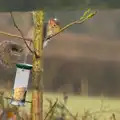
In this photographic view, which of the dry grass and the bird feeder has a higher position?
the bird feeder

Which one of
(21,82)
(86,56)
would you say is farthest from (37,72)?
(86,56)

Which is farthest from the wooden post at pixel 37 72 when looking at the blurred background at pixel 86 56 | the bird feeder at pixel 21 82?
the blurred background at pixel 86 56

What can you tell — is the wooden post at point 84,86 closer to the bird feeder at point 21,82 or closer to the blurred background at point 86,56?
the blurred background at point 86,56

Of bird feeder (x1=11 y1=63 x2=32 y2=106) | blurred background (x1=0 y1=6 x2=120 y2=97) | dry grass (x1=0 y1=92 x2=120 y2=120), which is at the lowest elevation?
dry grass (x1=0 y1=92 x2=120 y2=120)

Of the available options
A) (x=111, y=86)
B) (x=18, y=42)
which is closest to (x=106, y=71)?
(x=111, y=86)

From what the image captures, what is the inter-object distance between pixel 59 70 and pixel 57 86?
0.08 meters

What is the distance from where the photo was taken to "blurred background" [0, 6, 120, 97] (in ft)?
4.55

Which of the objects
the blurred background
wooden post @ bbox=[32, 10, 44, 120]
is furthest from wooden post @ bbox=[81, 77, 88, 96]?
wooden post @ bbox=[32, 10, 44, 120]

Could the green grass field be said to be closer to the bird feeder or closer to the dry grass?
the dry grass

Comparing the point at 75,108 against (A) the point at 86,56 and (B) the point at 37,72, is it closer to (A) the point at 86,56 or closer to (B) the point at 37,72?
(A) the point at 86,56

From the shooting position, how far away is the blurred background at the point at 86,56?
139 cm

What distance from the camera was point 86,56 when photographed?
55.3 inches

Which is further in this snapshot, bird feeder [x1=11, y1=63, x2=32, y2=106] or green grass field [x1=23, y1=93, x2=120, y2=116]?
green grass field [x1=23, y1=93, x2=120, y2=116]

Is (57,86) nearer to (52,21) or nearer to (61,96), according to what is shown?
(61,96)
